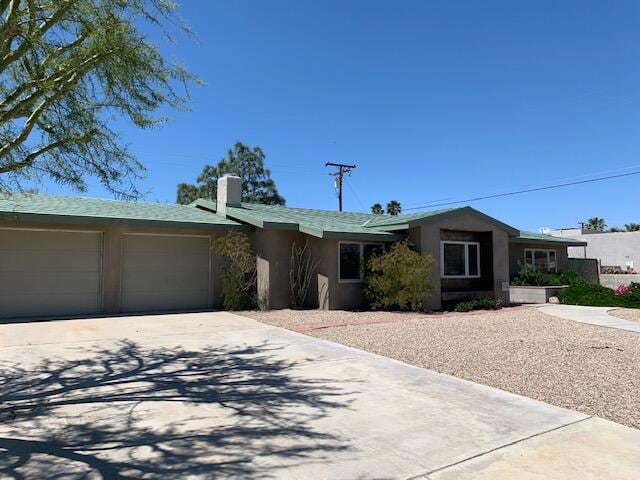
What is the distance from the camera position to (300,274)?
16.1 metres

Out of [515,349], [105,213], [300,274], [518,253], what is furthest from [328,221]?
[518,253]

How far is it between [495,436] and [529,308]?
45.3ft

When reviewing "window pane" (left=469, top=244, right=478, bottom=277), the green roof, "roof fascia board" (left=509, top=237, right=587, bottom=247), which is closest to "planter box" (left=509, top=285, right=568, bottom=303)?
"roof fascia board" (left=509, top=237, right=587, bottom=247)

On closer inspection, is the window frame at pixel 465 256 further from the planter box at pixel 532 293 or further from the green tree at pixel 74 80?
the green tree at pixel 74 80

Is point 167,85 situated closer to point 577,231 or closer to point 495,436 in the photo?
point 495,436

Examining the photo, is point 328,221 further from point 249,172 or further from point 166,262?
point 249,172

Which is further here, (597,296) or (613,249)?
(613,249)

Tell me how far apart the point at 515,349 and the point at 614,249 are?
33.3 meters

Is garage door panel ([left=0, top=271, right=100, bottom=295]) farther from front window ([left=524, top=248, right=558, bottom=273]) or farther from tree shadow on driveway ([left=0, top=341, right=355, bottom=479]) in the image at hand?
front window ([left=524, top=248, right=558, bottom=273])

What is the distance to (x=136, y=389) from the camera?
252 inches

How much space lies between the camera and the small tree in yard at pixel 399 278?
15320 millimetres

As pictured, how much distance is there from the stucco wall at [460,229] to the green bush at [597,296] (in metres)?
2.86

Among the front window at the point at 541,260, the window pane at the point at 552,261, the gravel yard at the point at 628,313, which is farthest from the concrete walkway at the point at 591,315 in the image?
the window pane at the point at 552,261

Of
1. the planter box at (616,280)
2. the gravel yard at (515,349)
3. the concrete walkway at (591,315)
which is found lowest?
the gravel yard at (515,349)
